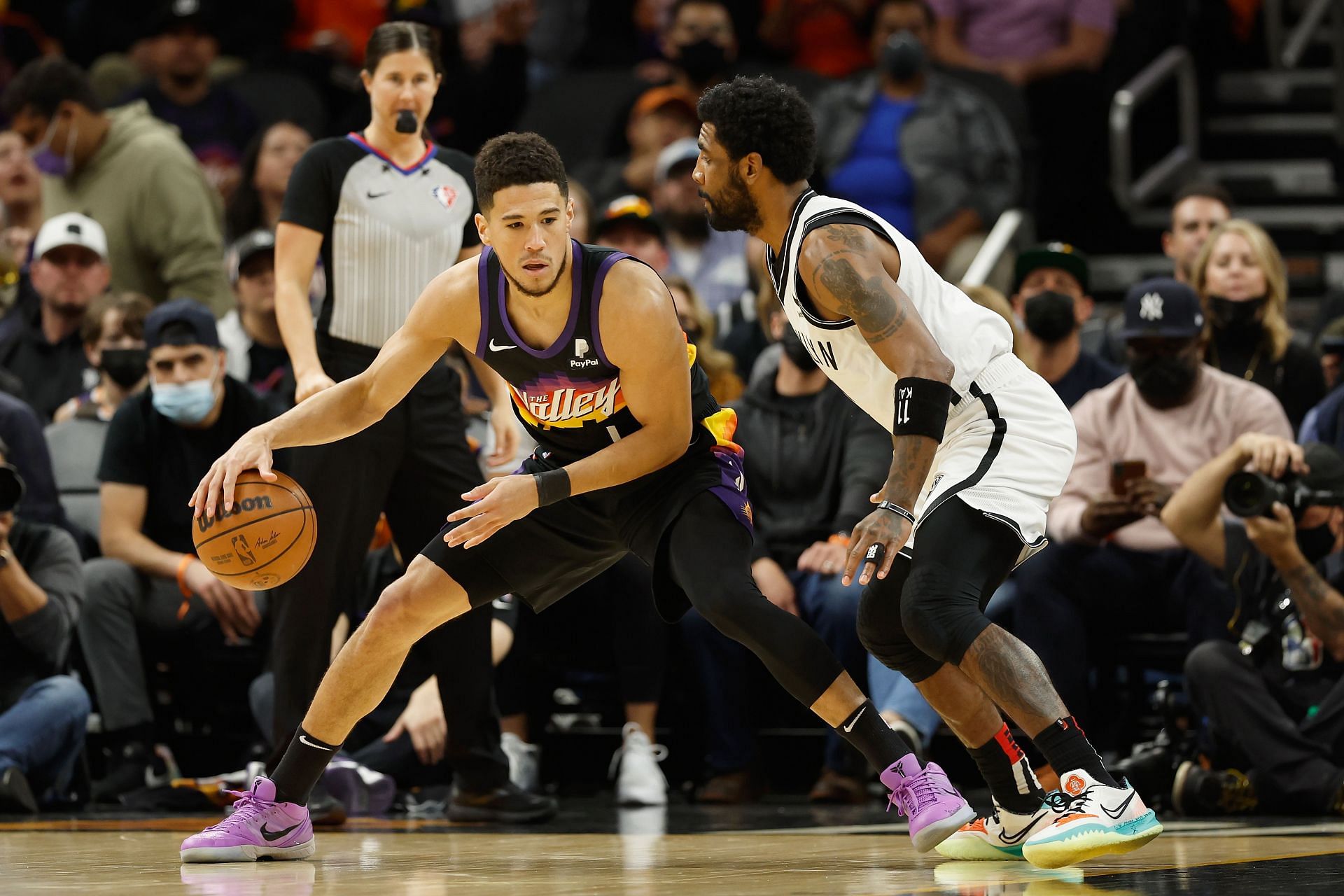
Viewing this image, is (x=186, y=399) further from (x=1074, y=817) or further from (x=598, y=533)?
(x=1074, y=817)

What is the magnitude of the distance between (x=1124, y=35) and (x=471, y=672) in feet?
19.0

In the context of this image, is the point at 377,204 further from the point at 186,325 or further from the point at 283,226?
the point at 186,325

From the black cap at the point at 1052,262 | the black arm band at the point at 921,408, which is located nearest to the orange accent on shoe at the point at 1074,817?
the black arm band at the point at 921,408

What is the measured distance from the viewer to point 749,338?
7941 millimetres

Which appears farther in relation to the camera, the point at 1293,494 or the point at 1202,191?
the point at 1202,191

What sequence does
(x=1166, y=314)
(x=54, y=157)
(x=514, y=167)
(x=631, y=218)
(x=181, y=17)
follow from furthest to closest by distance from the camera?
1. (x=181, y=17)
2. (x=54, y=157)
3. (x=631, y=218)
4. (x=1166, y=314)
5. (x=514, y=167)

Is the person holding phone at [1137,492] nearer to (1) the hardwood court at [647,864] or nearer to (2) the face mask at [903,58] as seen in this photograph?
(1) the hardwood court at [647,864]

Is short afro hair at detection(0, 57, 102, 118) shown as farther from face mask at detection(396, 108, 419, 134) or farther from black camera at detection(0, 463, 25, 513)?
face mask at detection(396, 108, 419, 134)

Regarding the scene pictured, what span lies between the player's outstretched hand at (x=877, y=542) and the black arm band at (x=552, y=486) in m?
0.74

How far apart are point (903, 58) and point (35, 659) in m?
4.70

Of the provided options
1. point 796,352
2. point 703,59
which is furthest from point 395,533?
point 703,59

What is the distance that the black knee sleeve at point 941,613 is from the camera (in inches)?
160

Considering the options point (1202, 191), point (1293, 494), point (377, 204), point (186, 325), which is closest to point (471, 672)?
point (377, 204)

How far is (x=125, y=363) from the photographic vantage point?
726cm
